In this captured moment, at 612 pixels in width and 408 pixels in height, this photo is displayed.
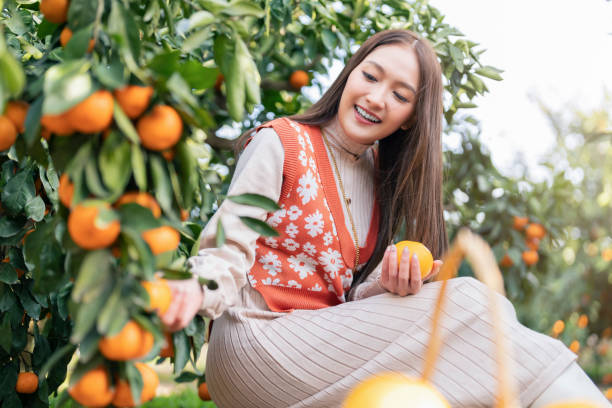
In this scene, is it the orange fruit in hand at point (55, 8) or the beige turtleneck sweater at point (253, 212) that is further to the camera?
the beige turtleneck sweater at point (253, 212)

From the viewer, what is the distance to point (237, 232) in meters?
1.12

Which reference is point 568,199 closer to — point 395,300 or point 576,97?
point 576,97

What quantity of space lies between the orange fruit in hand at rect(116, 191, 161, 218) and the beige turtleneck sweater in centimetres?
20

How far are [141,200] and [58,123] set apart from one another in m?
0.13

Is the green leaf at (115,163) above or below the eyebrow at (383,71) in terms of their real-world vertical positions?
below

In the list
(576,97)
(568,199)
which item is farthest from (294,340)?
(576,97)

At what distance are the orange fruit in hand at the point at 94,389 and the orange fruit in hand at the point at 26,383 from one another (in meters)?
0.69

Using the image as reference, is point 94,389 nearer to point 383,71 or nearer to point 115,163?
point 115,163

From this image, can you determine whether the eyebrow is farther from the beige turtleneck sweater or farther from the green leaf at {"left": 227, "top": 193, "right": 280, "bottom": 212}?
the green leaf at {"left": 227, "top": 193, "right": 280, "bottom": 212}

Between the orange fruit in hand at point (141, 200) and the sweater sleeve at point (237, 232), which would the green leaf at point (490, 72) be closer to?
the sweater sleeve at point (237, 232)

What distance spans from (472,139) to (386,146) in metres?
0.93

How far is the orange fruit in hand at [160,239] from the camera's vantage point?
2.47 feet

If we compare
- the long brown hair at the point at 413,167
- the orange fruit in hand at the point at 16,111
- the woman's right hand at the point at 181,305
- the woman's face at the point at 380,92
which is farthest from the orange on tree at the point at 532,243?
the orange fruit in hand at the point at 16,111

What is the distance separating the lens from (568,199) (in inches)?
103
